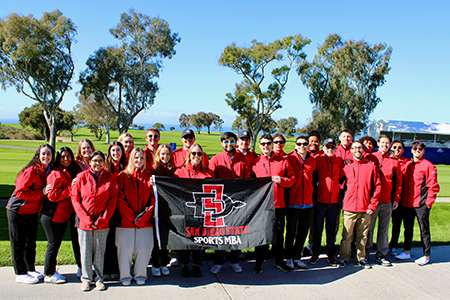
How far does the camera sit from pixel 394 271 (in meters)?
4.94

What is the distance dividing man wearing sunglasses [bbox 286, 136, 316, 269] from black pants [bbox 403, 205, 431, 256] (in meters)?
1.90

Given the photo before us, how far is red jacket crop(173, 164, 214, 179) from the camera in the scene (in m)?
4.70

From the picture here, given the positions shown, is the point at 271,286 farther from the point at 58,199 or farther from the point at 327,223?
the point at 58,199

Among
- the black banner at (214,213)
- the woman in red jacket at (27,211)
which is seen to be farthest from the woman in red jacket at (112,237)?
the woman in red jacket at (27,211)

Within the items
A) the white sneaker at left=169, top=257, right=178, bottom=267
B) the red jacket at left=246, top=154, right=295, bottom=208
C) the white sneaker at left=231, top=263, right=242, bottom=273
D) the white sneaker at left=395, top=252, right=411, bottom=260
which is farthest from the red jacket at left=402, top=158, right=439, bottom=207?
the white sneaker at left=169, top=257, right=178, bottom=267

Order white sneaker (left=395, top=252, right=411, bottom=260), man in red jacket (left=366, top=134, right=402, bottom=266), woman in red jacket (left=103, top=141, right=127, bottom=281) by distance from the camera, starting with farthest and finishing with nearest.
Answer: white sneaker (left=395, top=252, right=411, bottom=260) < man in red jacket (left=366, top=134, right=402, bottom=266) < woman in red jacket (left=103, top=141, right=127, bottom=281)

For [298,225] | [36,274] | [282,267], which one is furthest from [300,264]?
[36,274]

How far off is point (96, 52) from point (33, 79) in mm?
6170

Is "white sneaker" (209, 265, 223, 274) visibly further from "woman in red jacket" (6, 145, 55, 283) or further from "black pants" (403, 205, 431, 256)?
"black pants" (403, 205, 431, 256)

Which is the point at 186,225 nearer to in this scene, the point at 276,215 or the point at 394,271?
the point at 276,215

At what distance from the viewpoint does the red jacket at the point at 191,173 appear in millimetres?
4695

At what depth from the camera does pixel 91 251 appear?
4.18 metres

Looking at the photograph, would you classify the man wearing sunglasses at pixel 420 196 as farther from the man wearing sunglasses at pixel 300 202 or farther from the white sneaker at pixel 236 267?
the white sneaker at pixel 236 267

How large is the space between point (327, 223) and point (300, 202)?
74cm
